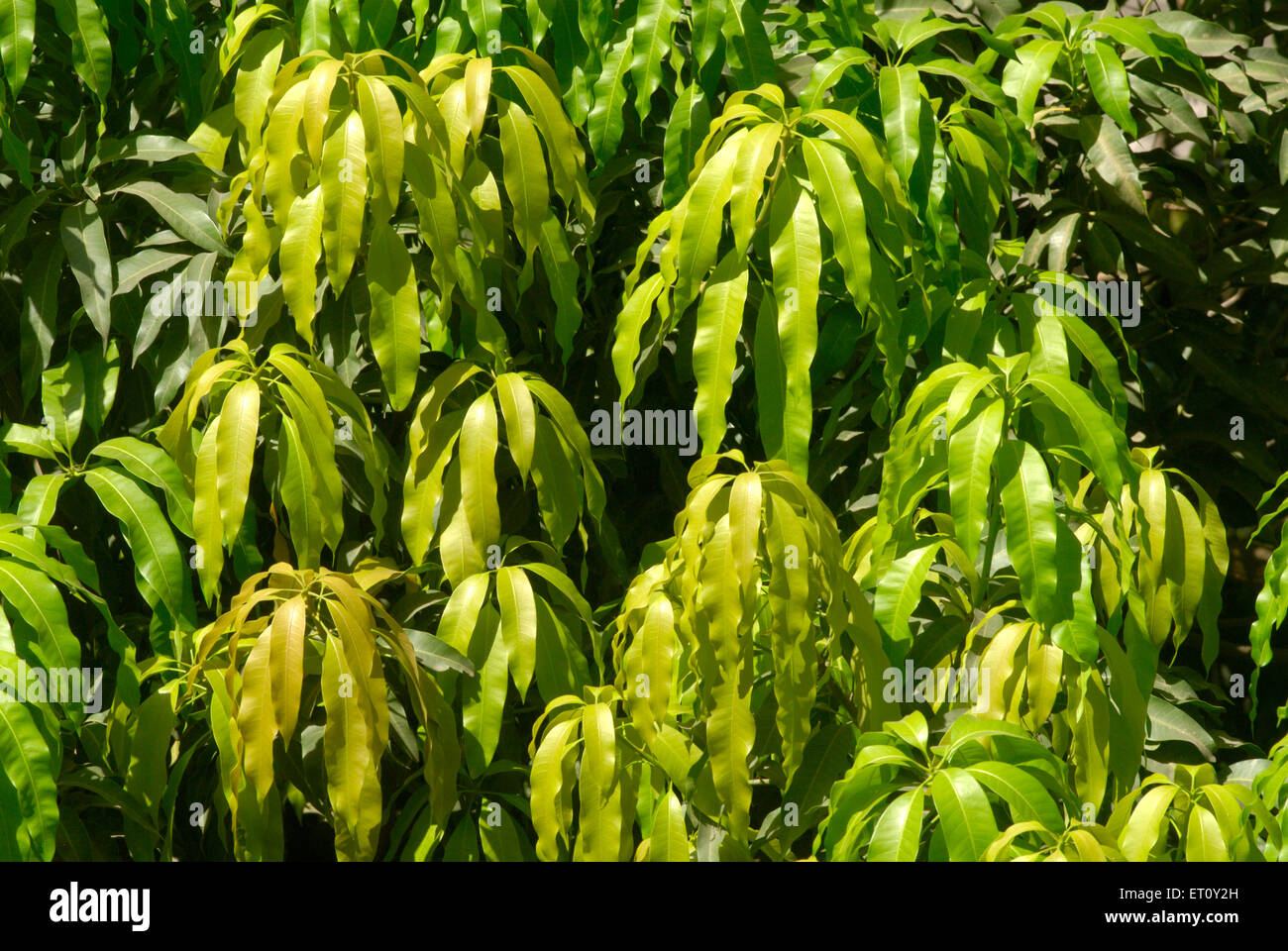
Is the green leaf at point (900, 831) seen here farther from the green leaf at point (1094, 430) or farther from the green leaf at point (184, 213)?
the green leaf at point (184, 213)

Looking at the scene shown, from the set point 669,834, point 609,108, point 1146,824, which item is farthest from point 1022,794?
point 609,108

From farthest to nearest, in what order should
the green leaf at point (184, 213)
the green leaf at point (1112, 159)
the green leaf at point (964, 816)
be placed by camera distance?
1. the green leaf at point (1112, 159)
2. the green leaf at point (184, 213)
3. the green leaf at point (964, 816)

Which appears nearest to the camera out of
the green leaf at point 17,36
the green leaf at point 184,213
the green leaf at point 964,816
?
the green leaf at point 964,816

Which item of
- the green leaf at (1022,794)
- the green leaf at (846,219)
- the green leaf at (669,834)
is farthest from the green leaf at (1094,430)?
the green leaf at (669,834)

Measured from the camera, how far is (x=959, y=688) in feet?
6.91

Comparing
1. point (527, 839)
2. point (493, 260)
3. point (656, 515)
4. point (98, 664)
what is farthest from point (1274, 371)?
point (98, 664)

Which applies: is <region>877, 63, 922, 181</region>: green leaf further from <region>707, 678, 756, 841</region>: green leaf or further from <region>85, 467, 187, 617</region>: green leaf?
<region>85, 467, 187, 617</region>: green leaf

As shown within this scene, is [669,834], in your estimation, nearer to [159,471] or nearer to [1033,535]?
[1033,535]

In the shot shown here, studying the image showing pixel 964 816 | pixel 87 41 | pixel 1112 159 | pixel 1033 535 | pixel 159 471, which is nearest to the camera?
pixel 964 816

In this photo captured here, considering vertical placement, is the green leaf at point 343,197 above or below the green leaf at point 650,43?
below

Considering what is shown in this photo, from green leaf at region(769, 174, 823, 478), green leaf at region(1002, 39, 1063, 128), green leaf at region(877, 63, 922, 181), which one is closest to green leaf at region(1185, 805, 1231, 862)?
green leaf at region(769, 174, 823, 478)

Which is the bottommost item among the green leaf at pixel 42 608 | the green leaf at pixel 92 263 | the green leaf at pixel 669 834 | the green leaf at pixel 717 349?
→ the green leaf at pixel 669 834

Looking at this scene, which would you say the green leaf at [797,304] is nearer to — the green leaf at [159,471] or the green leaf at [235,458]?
the green leaf at [235,458]

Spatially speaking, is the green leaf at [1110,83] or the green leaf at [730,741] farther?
the green leaf at [1110,83]
